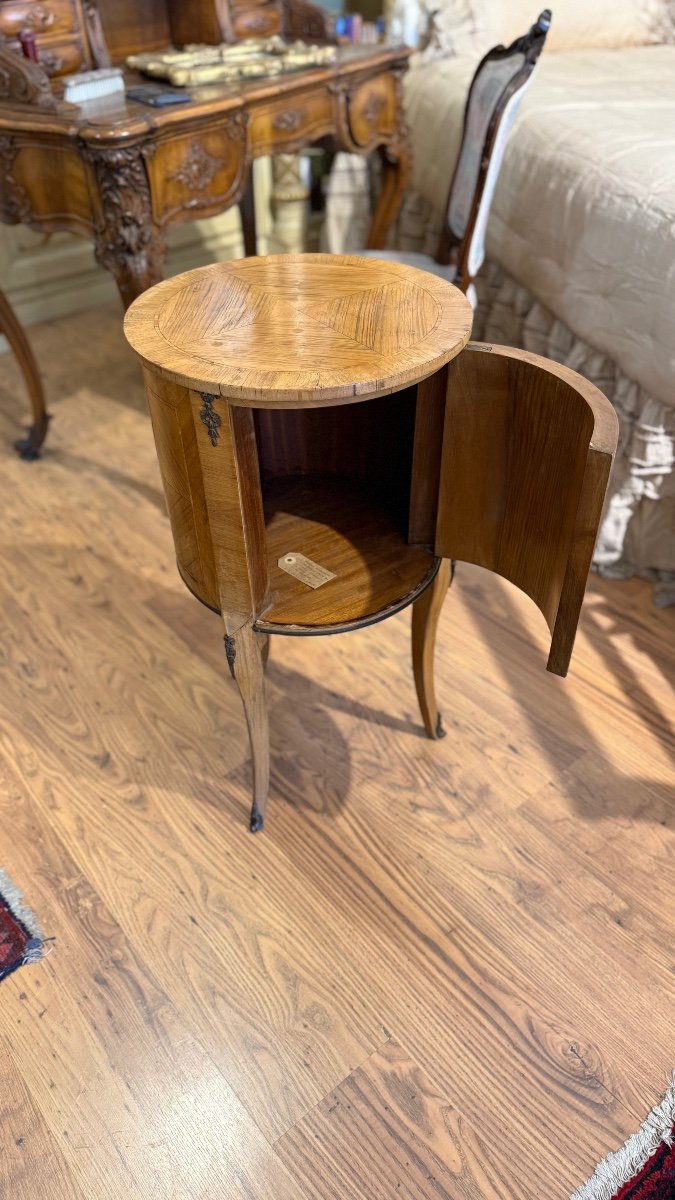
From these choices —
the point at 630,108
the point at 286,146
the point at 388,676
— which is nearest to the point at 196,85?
the point at 286,146

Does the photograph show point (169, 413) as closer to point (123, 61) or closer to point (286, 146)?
point (286, 146)

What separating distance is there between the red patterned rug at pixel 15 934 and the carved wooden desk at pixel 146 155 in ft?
3.64

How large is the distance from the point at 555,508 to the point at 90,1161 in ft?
3.07

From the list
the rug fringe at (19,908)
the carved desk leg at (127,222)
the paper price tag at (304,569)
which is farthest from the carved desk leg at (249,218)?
the rug fringe at (19,908)

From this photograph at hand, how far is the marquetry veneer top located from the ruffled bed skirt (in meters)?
0.67

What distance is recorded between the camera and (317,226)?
323cm

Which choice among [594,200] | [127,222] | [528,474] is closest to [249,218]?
[127,222]

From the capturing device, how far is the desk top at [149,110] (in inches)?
60.2

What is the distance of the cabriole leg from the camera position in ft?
3.76

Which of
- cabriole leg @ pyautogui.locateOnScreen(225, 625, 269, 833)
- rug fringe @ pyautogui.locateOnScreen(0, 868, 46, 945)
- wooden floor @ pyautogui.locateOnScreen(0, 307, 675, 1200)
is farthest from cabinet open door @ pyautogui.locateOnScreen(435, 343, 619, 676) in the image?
rug fringe @ pyautogui.locateOnScreen(0, 868, 46, 945)

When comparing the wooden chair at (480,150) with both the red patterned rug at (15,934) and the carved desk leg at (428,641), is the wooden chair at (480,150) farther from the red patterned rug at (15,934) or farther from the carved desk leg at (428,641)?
the red patterned rug at (15,934)

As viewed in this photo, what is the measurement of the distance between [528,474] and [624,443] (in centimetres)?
75

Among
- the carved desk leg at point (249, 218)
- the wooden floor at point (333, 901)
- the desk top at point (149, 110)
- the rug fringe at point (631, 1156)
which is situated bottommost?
the wooden floor at point (333, 901)

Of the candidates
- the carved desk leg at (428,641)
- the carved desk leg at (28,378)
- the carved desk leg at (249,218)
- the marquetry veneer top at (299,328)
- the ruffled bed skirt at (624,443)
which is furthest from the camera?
the carved desk leg at (249,218)
